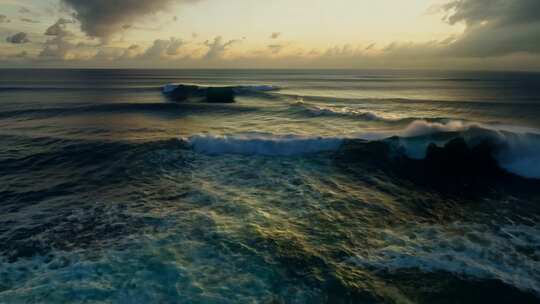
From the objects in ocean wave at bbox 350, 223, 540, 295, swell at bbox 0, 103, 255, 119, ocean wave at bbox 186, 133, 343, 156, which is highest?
swell at bbox 0, 103, 255, 119

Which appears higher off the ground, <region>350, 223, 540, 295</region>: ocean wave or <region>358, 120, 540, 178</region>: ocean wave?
<region>358, 120, 540, 178</region>: ocean wave

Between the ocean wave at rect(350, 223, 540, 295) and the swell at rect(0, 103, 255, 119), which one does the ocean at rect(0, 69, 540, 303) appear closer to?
the ocean wave at rect(350, 223, 540, 295)

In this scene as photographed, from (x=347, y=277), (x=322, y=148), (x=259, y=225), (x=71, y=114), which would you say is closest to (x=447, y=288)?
(x=347, y=277)

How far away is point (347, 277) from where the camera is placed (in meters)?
6.76

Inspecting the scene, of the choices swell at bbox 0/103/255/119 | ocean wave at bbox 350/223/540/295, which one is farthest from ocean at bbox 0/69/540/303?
swell at bbox 0/103/255/119

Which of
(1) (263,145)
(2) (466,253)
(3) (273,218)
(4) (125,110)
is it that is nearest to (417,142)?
(1) (263,145)

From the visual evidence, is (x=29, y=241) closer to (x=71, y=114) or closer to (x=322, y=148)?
(x=322, y=148)

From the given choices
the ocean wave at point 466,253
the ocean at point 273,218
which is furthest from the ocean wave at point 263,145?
the ocean wave at point 466,253

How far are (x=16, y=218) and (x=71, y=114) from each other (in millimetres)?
25446

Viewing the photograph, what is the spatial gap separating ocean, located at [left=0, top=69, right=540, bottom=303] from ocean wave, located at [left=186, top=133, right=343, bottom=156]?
0.11 m

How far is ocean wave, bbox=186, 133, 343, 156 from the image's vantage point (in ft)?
56.2

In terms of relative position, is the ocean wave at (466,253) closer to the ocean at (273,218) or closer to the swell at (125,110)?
the ocean at (273,218)

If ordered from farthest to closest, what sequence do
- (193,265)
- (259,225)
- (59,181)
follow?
(59,181), (259,225), (193,265)

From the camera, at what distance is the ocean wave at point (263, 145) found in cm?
1712
